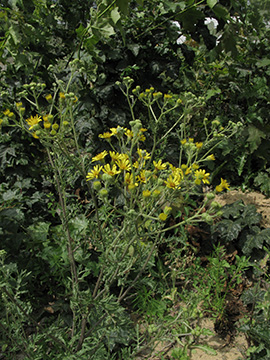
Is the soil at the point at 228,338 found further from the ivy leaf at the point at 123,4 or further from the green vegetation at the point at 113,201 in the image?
the ivy leaf at the point at 123,4

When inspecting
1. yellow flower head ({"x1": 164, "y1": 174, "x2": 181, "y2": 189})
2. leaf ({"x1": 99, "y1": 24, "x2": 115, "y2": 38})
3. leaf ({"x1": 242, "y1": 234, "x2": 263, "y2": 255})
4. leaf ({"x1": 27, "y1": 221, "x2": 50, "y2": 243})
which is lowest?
leaf ({"x1": 242, "y1": 234, "x2": 263, "y2": 255})

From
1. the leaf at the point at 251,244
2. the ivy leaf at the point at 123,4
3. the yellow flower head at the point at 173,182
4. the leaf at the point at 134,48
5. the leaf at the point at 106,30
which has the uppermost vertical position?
the ivy leaf at the point at 123,4

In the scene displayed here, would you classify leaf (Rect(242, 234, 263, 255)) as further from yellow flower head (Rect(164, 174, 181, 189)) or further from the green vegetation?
yellow flower head (Rect(164, 174, 181, 189))

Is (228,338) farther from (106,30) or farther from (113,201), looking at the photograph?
(106,30)

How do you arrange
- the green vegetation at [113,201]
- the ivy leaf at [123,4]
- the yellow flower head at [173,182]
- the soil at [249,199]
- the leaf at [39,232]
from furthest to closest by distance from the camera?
the soil at [249,199], the leaf at [39,232], the green vegetation at [113,201], the ivy leaf at [123,4], the yellow flower head at [173,182]

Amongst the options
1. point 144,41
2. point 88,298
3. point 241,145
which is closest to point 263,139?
point 241,145

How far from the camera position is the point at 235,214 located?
2.29 metres

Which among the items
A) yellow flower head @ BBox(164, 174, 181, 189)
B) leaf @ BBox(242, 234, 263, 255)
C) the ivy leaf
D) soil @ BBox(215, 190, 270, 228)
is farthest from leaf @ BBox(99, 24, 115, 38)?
soil @ BBox(215, 190, 270, 228)

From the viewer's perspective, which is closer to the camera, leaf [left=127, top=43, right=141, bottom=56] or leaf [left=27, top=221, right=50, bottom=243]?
leaf [left=27, top=221, right=50, bottom=243]

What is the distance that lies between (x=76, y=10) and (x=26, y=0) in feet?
1.45

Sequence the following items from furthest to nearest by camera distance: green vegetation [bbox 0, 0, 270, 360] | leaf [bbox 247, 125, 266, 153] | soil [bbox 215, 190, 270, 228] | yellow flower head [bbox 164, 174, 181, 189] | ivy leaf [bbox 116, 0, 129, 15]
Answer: leaf [bbox 247, 125, 266, 153] → soil [bbox 215, 190, 270, 228] → green vegetation [bbox 0, 0, 270, 360] → ivy leaf [bbox 116, 0, 129, 15] → yellow flower head [bbox 164, 174, 181, 189]

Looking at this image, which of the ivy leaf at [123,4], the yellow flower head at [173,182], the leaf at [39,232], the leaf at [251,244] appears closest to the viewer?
the yellow flower head at [173,182]

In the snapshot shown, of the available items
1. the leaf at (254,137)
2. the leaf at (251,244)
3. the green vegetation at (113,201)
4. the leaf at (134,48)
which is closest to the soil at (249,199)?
the green vegetation at (113,201)

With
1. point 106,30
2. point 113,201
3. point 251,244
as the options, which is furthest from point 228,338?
point 106,30
